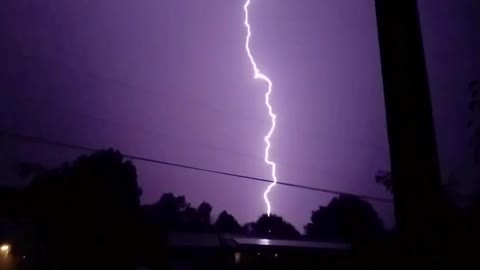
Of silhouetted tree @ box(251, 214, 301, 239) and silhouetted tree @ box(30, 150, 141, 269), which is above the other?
silhouetted tree @ box(251, 214, 301, 239)

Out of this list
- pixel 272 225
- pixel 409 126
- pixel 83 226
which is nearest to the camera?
pixel 409 126

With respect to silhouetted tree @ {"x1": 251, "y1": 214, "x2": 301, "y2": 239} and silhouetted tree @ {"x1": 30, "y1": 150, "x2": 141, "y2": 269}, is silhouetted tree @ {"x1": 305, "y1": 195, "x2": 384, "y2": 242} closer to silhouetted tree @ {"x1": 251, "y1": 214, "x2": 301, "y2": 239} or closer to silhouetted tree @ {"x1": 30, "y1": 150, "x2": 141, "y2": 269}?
silhouetted tree @ {"x1": 251, "y1": 214, "x2": 301, "y2": 239}

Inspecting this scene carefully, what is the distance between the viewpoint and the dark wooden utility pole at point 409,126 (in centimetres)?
279

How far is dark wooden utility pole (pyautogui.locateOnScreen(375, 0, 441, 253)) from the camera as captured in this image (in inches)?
110

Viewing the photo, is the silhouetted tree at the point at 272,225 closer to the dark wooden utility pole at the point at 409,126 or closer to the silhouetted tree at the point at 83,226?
the silhouetted tree at the point at 83,226

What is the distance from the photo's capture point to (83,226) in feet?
55.4

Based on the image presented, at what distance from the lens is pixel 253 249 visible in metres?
15.6

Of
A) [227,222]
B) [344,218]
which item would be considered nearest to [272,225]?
[227,222]

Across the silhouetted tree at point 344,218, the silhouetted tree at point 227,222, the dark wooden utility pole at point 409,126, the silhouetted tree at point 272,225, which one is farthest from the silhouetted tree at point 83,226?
the silhouetted tree at point 344,218

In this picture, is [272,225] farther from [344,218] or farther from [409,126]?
[409,126]

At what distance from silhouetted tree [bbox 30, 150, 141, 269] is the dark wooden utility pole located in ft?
46.2

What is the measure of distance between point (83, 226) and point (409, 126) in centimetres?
1579

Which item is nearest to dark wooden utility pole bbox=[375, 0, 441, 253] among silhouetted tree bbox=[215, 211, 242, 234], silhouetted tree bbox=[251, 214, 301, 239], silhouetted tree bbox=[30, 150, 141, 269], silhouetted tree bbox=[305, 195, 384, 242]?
silhouetted tree bbox=[30, 150, 141, 269]

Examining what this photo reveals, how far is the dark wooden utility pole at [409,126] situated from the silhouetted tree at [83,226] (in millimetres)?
14090
